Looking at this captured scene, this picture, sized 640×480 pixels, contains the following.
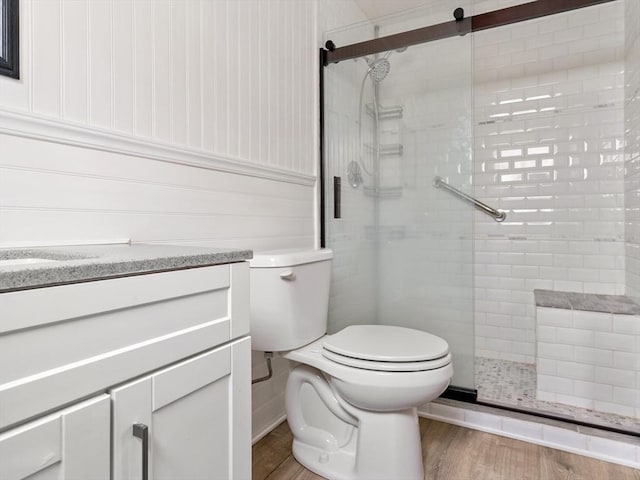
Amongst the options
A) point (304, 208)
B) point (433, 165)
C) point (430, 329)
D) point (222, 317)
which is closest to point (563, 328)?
point (430, 329)

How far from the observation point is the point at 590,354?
6.12 feet

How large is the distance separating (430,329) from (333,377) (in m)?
0.71

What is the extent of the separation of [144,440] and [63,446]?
0.42 feet

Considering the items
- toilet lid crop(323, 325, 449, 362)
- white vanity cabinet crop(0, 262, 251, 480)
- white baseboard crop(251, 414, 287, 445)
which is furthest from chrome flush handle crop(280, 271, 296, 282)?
white baseboard crop(251, 414, 287, 445)

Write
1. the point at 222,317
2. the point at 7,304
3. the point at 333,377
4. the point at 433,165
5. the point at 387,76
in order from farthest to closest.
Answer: the point at 387,76, the point at 433,165, the point at 333,377, the point at 222,317, the point at 7,304

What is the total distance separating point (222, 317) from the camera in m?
0.87

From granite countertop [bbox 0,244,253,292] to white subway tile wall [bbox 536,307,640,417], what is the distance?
1709 mm

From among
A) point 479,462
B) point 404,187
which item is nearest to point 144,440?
point 479,462

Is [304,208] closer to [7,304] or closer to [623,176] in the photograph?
[7,304]

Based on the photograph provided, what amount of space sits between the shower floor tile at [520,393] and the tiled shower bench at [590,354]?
0.06 metres

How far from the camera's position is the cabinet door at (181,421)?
665 millimetres

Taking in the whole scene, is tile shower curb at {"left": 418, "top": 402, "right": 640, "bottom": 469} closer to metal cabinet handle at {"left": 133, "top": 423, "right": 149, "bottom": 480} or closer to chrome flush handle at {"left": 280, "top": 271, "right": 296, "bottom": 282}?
chrome flush handle at {"left": 280, "top": 271, "right": 296, "bottom": 282}

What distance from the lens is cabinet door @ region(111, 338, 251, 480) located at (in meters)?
0.66

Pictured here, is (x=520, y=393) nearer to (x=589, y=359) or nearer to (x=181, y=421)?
(x=589, y=359)
